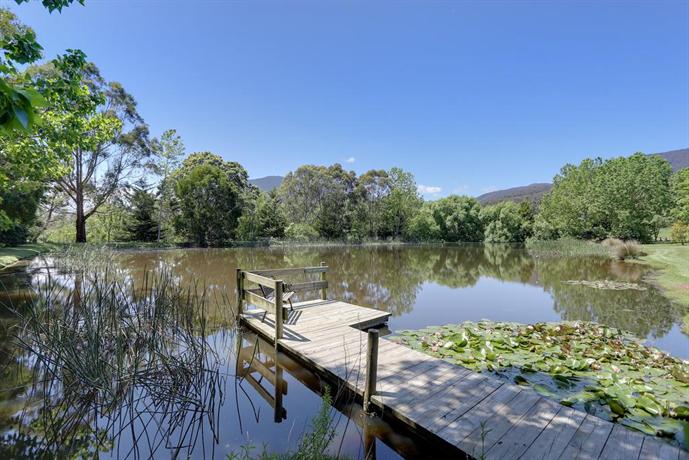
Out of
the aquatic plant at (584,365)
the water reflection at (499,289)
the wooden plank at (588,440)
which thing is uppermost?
the wooden plank at (588,440)

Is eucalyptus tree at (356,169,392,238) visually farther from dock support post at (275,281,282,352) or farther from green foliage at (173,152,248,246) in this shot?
dock support post at (275,281,282,352)

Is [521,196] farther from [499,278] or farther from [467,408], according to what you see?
[467,408]

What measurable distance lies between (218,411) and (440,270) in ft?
41.0

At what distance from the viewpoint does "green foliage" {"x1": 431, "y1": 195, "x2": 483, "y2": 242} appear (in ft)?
116

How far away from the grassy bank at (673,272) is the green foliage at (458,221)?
1739cm

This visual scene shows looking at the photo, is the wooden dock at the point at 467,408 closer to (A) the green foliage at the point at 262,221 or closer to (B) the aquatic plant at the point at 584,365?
(B) the aquatic plant at the point at 584,365

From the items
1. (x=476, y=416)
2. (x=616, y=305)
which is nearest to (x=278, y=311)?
(x=476, y=416)

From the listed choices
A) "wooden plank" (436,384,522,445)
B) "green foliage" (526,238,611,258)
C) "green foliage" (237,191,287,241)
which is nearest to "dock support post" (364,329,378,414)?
"wooden plank" (436,384,522,445)

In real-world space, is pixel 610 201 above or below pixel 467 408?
above

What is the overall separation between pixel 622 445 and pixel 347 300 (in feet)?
20.9

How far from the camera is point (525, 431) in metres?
2.48

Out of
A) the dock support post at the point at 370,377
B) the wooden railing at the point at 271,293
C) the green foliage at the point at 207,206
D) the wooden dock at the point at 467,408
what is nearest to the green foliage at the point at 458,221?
the green foliage at the point at 207,206

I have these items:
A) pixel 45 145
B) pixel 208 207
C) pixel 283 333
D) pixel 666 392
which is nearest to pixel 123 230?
pixel 208 207

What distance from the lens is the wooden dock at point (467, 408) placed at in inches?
90.0
